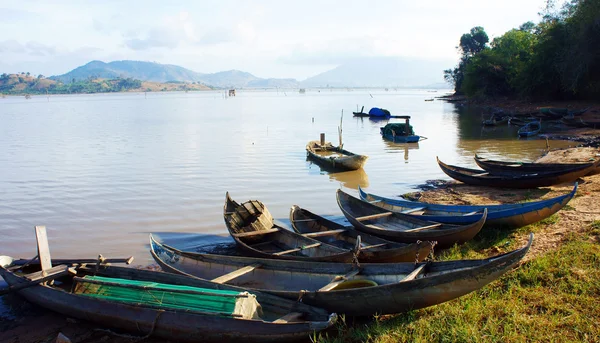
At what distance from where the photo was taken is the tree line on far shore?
3578 centimetres

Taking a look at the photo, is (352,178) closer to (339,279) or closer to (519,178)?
(519,178)

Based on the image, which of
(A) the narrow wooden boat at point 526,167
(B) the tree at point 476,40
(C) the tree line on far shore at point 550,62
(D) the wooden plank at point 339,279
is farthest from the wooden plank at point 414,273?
(B) the tree at point 476,40

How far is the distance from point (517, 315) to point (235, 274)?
397cm

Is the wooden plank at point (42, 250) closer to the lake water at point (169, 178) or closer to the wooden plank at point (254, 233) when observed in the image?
the lake water at point (169, 178)

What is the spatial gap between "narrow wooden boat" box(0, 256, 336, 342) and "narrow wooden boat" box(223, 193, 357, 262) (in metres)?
1.87

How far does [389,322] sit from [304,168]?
15469 millimetres

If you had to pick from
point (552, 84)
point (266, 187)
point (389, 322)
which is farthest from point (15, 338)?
point (552, 84)

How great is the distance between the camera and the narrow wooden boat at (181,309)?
18.2ft

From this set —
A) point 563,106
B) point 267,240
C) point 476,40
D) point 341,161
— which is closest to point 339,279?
point 267,240

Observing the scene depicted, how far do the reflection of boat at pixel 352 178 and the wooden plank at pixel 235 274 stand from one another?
10380mm

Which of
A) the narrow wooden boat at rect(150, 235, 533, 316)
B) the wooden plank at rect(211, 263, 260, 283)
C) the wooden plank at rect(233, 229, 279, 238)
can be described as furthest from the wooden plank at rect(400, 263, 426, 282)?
the wooden plank at rect(233, 229, 279, 238)

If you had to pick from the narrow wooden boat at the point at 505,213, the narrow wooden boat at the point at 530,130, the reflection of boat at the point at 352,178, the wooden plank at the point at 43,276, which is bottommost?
the reflection of boat at the point at 352,178

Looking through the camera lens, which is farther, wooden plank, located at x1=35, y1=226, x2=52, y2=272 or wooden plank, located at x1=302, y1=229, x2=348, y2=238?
wooden plank, located at x1=302, y1=229, x2=348, y2=238

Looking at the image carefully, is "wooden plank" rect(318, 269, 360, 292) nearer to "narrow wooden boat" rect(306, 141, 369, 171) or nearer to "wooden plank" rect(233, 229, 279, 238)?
"wooden plank" rect(233, 229, 279, 238)
